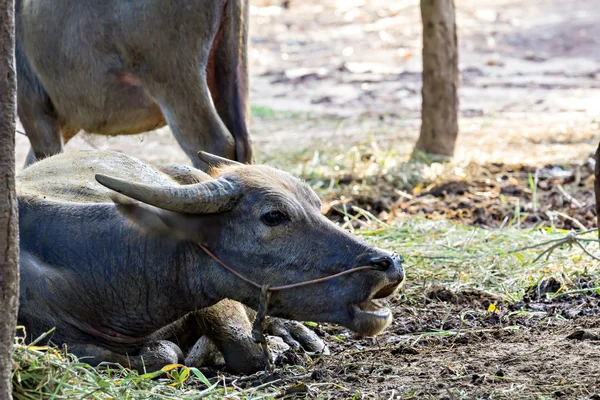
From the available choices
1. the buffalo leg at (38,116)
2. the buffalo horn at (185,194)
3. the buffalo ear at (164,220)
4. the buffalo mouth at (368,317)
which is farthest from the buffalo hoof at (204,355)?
the buffalo leg at (38,116)

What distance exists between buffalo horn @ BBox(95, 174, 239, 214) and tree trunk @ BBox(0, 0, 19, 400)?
973 mm

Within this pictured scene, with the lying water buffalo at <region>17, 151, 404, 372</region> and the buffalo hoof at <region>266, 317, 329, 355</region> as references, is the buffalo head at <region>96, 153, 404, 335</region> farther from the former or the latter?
the buffalo hoof at <region>266, 317, 329, 355</region>

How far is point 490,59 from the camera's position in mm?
19406

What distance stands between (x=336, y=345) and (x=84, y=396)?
200 centimetres

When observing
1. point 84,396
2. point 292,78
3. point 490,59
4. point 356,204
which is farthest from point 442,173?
point 490,59

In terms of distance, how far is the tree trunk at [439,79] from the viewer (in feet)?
35.8

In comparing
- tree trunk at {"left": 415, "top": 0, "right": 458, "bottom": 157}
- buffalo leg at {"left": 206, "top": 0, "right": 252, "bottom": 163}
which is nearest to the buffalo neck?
A: buffalo leg at {"left": 206, "top": 0, "right": 252, "bottom": 163}

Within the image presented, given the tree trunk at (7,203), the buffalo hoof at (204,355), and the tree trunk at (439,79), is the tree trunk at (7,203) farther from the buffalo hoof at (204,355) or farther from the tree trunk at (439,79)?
the tree trunk at (439,79)

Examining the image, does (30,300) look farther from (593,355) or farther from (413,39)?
(413,39)

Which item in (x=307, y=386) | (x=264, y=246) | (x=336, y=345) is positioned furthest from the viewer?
(x=336, y=345)

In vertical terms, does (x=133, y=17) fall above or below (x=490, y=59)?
above

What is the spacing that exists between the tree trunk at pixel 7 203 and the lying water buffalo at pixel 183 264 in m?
1.04

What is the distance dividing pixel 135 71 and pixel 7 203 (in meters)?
3.97

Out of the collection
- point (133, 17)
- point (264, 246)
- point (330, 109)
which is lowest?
point (330, 109)
